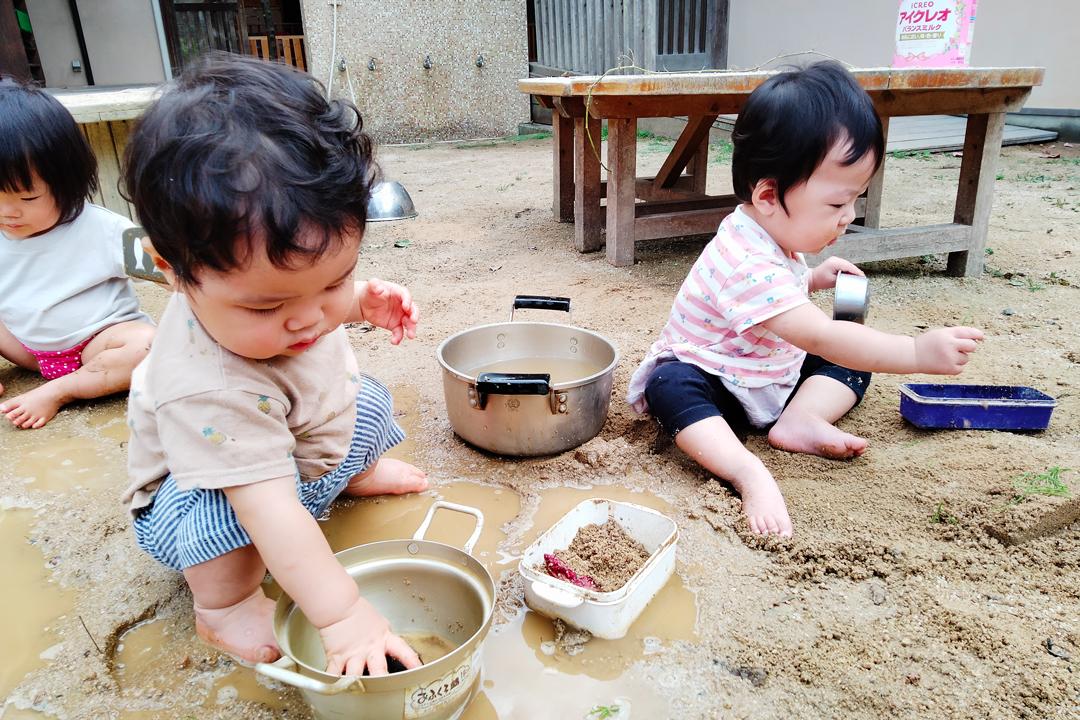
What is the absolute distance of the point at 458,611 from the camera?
47.8 inches

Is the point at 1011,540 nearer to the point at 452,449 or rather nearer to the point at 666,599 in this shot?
the point at 666,599

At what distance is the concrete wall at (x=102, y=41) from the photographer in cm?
848

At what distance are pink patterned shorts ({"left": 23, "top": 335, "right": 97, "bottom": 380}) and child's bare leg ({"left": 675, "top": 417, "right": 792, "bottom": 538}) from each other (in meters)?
1.82

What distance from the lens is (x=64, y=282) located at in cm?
212

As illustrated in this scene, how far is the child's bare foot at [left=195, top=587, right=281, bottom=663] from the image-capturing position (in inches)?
46.8

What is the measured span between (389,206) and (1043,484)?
3.76 metres

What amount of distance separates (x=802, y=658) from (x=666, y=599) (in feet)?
0.84

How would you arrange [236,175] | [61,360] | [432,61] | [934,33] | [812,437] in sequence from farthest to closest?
[432,61]
[934,33]
[61,360]
[812,437]
[236,175]

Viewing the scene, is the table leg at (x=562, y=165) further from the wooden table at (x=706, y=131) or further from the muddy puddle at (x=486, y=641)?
the muddy puddle at (x=486, y=641)

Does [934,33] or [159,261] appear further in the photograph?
[934,33]

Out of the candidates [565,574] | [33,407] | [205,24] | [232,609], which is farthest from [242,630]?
[205,24]

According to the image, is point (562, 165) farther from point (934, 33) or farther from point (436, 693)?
point (436, 693)

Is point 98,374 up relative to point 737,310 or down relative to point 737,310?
down

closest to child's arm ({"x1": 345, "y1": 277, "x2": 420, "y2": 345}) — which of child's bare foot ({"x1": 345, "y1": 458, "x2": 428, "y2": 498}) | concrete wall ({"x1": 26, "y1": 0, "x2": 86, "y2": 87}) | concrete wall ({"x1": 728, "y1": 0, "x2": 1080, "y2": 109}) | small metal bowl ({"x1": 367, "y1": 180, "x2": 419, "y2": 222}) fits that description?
child's bare foot ({"x1": 345, "y1": 458, "x2": 428, "y2": 498})
